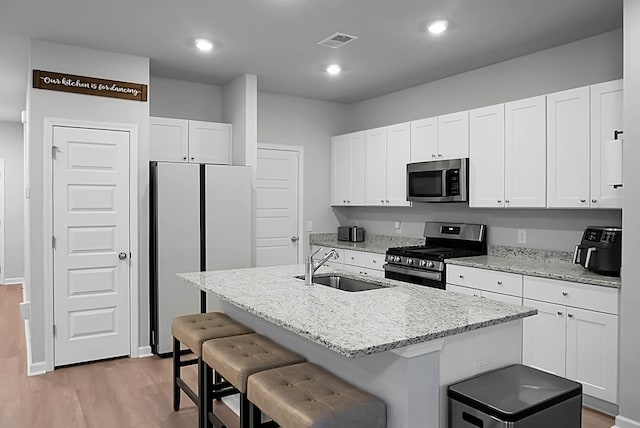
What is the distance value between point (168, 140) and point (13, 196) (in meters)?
4.90

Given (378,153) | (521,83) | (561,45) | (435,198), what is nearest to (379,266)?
(435,198)

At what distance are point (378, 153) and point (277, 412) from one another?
3.90 meters

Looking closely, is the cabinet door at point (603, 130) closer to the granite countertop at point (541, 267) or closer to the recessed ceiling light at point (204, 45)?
the granite countertop at point (541, 267)

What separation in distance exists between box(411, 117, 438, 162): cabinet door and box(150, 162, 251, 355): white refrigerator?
1.77 m

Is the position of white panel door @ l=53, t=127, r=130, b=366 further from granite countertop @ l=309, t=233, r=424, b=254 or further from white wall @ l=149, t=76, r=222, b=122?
granite countertop @ l=309, t=233, r=424, b=254

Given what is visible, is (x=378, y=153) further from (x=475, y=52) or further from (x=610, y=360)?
(x=610, y=360)

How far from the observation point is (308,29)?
3645 mm

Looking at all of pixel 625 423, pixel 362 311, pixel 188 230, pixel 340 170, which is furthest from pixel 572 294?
pixel 340 170

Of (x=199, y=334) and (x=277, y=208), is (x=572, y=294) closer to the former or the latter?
(x=199, y=334)

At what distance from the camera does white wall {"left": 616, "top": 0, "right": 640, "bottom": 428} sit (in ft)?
9.07

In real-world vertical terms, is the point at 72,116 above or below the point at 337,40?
below

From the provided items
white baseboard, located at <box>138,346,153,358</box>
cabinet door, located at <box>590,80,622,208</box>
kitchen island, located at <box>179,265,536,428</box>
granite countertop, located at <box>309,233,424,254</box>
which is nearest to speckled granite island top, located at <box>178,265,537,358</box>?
kitchen island, located at <box>179,265,536,428</box>

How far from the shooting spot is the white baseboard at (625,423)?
279 cm

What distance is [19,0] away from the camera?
10.2ft
